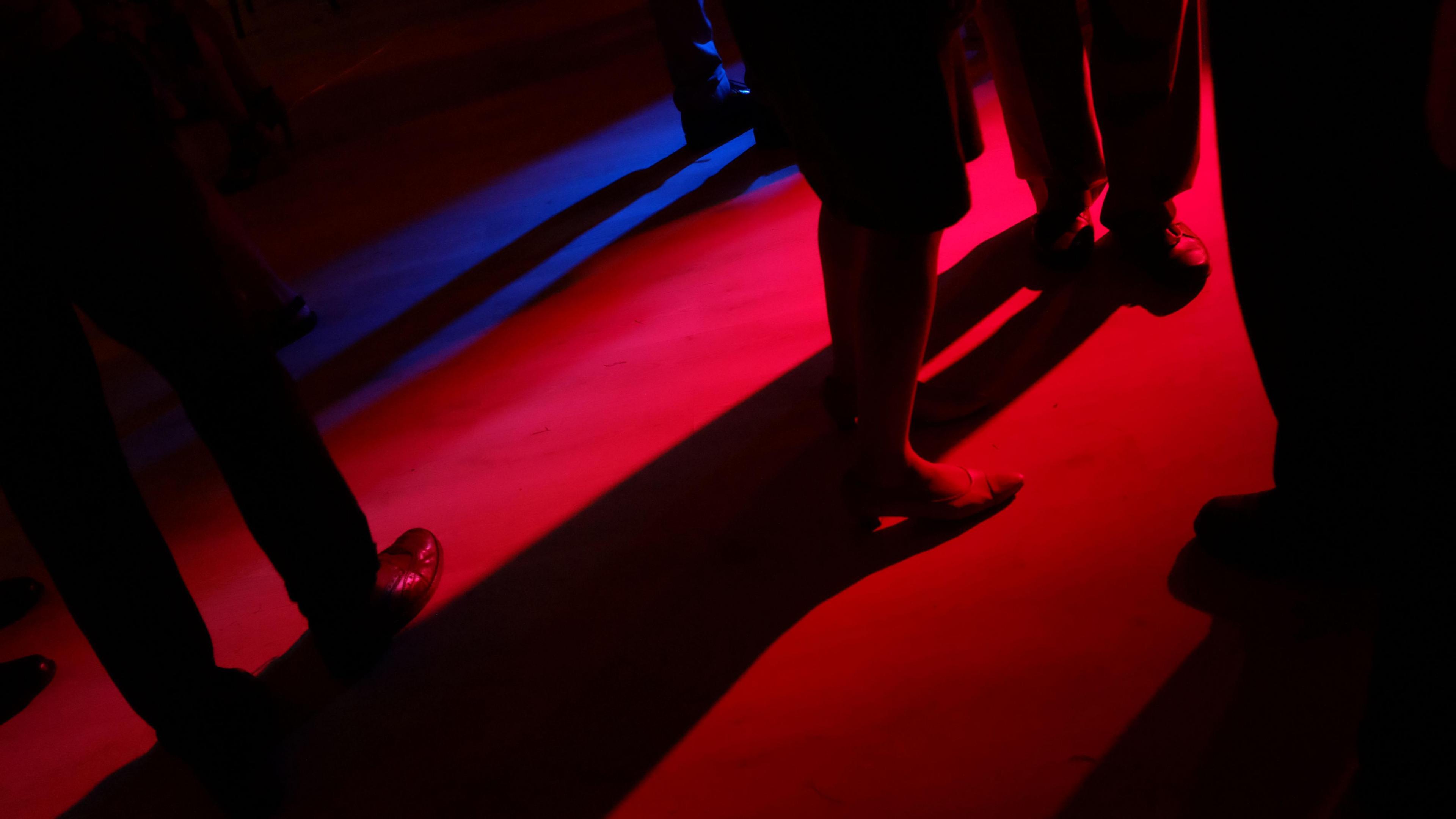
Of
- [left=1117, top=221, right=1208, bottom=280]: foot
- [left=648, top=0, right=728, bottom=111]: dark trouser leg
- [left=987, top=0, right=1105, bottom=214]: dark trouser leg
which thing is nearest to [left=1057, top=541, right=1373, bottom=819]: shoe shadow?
[left=1117, top=221, right=1208, bottom=280]: foot

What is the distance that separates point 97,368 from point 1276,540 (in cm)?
132

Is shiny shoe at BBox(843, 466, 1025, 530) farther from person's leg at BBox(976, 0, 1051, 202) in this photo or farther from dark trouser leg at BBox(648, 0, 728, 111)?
dark trouser leg at BBox(648, 0, 728, 111)

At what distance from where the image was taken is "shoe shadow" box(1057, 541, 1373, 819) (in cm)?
75

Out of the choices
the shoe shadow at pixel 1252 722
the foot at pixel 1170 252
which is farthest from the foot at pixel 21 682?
the foot at pixel 1170 252

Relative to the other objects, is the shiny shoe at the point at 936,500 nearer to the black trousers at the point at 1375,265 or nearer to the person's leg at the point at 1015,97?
the black trousers at the point at 1375,265

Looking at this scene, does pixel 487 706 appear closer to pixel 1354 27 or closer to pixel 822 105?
pixel 822 105

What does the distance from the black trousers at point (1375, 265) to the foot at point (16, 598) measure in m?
1.90

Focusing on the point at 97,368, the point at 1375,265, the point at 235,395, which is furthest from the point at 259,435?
the point at 1375,265

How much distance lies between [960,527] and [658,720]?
0.48 meters

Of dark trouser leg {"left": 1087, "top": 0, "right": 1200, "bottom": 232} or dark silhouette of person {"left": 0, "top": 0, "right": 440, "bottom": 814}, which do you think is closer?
dark silhouette of person {"left": 0, "top": 0, "right": 440, "bottom": 814}

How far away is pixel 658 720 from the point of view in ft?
3.14

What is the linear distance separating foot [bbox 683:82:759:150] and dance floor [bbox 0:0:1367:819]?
20.8 inches

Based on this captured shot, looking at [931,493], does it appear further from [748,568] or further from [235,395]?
[235,395]

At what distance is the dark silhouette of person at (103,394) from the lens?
768 millimetres
